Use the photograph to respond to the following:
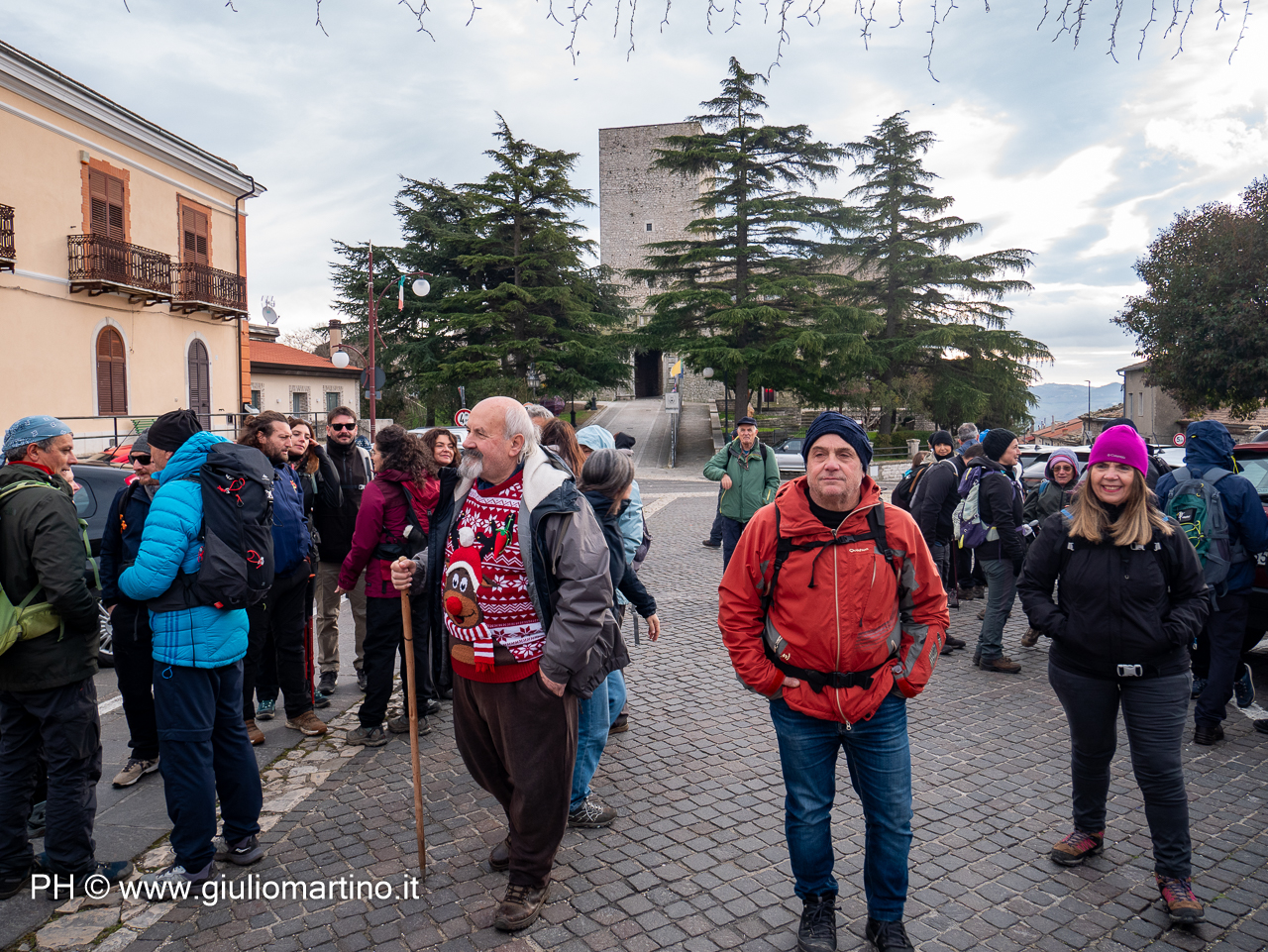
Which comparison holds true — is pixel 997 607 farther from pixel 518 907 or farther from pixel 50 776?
pixel 50 776

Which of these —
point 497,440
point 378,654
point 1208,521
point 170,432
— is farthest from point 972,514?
point 170,432

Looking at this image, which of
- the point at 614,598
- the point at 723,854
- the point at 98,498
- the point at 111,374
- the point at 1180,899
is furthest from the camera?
the point at 111,374

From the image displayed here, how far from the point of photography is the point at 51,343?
1909cm

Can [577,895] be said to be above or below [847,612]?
below

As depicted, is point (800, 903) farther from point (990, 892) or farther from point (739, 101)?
point (739, 101)

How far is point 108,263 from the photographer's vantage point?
20078 mm

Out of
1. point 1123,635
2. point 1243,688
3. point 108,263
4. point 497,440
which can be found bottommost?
point 1243,688

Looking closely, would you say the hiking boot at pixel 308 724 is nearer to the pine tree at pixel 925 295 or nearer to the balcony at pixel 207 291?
the balcony at pixel 207 291

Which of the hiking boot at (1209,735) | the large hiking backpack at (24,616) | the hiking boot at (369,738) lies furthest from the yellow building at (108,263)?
the hiking boot at (1209,735)

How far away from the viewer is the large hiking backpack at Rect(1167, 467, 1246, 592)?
4.59 meters

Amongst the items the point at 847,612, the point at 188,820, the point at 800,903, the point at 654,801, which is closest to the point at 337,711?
the point at 188,820

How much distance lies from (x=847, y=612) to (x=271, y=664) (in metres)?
4.22

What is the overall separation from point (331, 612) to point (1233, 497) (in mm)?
6166

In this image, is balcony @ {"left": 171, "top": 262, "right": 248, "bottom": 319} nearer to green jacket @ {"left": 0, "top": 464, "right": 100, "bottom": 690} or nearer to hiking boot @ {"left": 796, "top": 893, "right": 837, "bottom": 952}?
green jacket @ {"left": 0, "top": 464, "right": 100, "bottom": 690}
